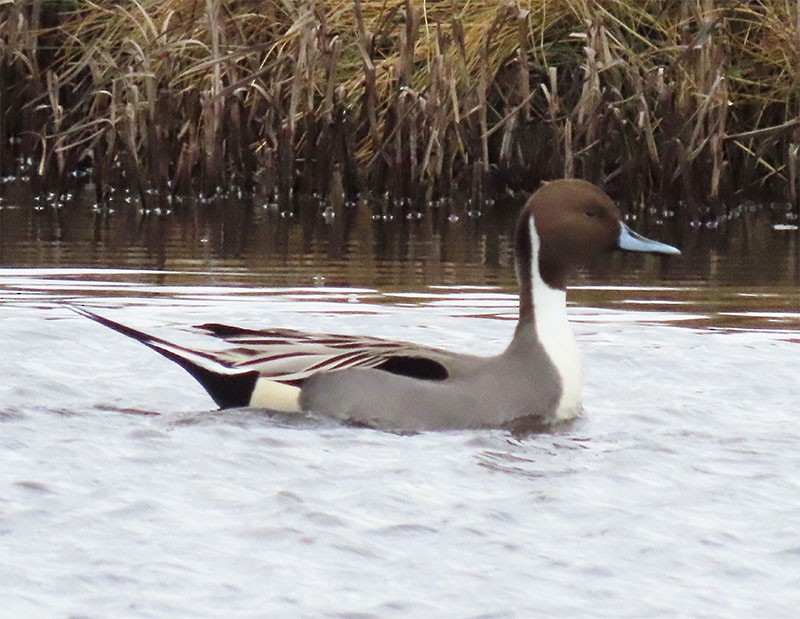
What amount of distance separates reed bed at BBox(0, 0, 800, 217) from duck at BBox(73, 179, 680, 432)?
586 centimetres

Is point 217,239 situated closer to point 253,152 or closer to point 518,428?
point 253,152

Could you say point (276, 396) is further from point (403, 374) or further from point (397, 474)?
point (397, 474)

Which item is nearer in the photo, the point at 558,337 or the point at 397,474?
the point at 397,474

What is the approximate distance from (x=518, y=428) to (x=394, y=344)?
50 cm

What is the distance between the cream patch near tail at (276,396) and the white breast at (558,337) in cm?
86

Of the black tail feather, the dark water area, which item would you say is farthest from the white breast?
the dark water area

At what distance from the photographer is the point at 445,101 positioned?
12156mm

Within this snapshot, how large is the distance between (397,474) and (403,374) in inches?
34.2

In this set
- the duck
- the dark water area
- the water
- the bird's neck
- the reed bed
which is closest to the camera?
the water

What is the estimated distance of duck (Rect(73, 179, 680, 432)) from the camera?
5.78 metres

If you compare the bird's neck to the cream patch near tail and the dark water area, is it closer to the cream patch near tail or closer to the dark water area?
the cream patch near tail

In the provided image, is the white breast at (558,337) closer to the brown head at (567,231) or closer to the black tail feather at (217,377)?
the brown head at (567,231)

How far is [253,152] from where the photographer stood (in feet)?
42.8

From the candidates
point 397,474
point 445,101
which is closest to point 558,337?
point 397,474
